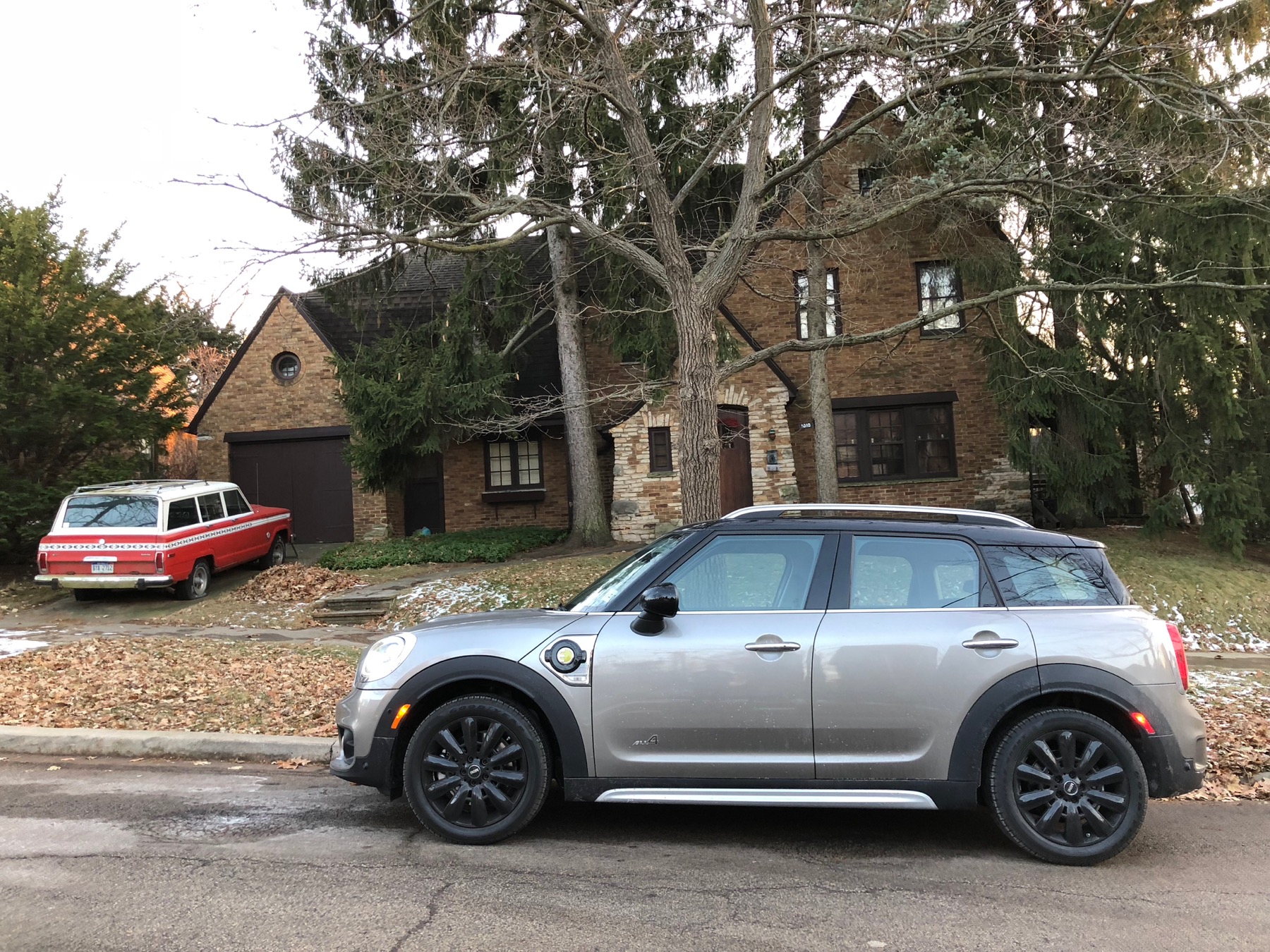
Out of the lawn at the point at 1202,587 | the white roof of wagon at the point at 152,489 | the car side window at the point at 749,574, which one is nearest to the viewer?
the car side window at the point at 749,574

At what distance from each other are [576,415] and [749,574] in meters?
13.7

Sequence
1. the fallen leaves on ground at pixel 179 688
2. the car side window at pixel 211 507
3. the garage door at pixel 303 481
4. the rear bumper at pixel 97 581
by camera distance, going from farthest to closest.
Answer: the garage door at pixel 303 481 < the car side window at pixel 211 507 < the rear bumper at pixel 97 581 < the fallen leaves on ground at pixel 179 688

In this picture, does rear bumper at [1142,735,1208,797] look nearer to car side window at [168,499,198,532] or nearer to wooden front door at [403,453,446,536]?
car side window at [168,499,198,532]

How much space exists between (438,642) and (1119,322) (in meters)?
14.3

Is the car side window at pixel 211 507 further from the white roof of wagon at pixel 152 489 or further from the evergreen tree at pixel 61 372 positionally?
the evergreen tree at pixel 61 372

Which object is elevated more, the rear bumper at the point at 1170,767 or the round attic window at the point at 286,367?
the round attic window at the point at 286,367

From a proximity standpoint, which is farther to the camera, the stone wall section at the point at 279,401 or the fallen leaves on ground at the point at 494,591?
the stone wall section at the point at 279,401

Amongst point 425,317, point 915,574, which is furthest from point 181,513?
point 915,574

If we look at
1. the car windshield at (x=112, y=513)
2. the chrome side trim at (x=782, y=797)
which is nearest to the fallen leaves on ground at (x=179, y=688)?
the chrome side trim at (x=782, y=797)

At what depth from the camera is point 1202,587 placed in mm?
12781

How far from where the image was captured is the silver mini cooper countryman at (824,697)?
170 inches

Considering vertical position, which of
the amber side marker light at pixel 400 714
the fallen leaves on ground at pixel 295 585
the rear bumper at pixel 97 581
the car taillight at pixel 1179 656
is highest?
the car taillight at pixel 1179 656

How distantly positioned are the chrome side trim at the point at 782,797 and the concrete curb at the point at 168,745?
2877mm

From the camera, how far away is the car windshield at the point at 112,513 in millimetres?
Result: 13812
